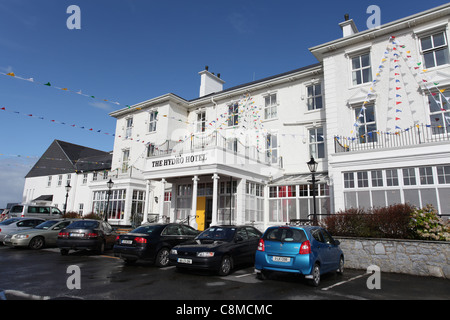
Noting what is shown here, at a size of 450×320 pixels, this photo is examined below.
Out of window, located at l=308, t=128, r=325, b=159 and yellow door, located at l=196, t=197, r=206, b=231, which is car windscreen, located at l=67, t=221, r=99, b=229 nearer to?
yellow door, located at l=196, t=197, r=206, b=231

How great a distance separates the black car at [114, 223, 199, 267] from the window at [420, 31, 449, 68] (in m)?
14.6

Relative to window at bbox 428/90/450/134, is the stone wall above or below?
below

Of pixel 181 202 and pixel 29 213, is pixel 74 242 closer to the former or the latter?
pixel 181 202

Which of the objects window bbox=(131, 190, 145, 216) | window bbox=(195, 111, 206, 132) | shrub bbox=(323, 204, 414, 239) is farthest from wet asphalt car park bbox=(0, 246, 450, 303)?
window bbox=(195, 111, 206, 132)

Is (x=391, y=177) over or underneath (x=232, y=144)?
underneath

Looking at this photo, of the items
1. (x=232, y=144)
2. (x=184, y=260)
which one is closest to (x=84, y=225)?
(x=184, y=260)

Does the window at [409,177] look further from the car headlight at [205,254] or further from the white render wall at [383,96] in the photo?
the car headlight at [205,254]

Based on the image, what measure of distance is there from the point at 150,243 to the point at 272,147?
1323 cm

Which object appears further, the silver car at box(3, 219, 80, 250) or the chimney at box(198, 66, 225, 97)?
the chimney at box(198, 66, 225, 97)

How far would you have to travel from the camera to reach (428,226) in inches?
383

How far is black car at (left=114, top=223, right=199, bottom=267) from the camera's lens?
32.3 ft

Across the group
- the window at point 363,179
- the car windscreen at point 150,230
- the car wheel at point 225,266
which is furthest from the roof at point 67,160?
the car wheel at point 225,266

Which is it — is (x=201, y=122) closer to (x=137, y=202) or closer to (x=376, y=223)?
(x=137, y=202)
